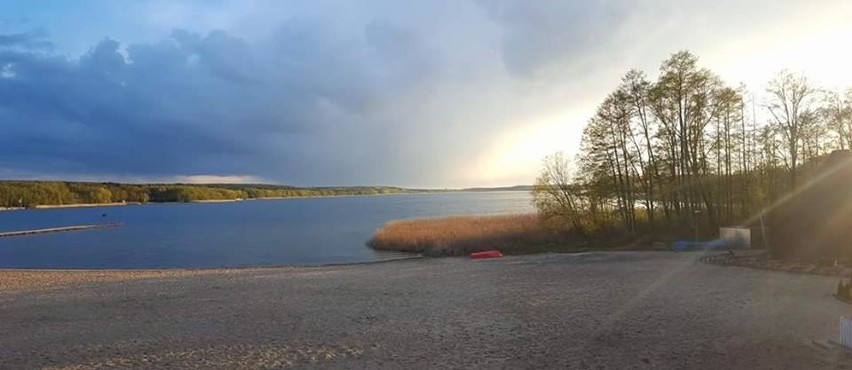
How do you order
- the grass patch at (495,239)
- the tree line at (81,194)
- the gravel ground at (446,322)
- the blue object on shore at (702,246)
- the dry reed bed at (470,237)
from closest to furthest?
the gravel ground at (446,322)
the blue object on shore at (702,246)
the grass patch at (495,239)
the dry reed bed at (470,237)
the tree line at (81,194)

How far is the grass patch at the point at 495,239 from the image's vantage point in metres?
31.0

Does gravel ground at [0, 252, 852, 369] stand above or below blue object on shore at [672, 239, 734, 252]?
below

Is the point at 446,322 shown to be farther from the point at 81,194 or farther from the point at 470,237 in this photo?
the point at 81,194

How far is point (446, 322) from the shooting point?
1073cm

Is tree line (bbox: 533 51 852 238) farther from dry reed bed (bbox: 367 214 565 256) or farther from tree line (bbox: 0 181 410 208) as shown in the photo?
tree line (bbox: 0 181 410 208)

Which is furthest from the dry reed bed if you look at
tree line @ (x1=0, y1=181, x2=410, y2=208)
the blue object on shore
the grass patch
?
tree line @ (x1=0, y1=181, x2=410, y2=208)

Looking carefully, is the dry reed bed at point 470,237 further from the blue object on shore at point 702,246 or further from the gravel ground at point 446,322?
the gravel ground at point 446,322

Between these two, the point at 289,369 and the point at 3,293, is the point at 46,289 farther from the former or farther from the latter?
the point at 289,369

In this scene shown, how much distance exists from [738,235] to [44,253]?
1750 inches

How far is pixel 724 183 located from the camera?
31.3 meters

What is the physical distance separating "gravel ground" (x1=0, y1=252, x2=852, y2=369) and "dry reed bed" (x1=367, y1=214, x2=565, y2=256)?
14.2m

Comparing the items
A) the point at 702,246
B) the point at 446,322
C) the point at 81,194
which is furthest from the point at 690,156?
the point at 81,194

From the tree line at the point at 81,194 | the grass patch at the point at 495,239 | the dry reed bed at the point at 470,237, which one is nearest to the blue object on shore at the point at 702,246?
the grass patch at the point at 495,239

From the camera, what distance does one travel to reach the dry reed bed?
3197 centimetres
